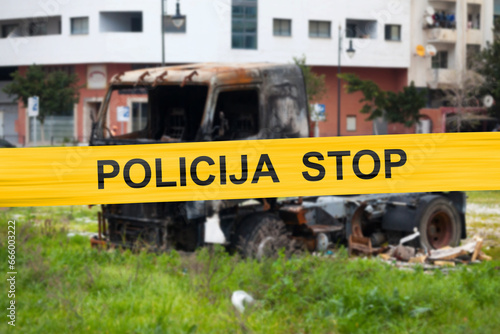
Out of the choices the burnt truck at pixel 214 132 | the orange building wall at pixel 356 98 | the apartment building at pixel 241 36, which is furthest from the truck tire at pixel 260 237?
the orange building wall at pixel 356 98

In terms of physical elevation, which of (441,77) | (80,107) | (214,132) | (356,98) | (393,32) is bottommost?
(214,132)

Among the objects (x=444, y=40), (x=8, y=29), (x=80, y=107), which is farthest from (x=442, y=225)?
(x=8, y=29)

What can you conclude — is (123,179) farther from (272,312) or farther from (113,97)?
(113,97)

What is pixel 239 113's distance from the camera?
25.5 feet

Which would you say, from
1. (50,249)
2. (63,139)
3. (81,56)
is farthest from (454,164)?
(81,56)

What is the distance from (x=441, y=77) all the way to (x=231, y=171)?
8649mm

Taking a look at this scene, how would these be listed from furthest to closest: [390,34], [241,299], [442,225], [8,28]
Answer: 1. [390,34]
2. [442,225]
3. [8,28]
4. [241,299]

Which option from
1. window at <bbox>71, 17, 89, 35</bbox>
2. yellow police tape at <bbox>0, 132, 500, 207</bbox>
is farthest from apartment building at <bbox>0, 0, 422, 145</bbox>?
yellow police tape at <bbox>0, 132, 500, 207</bbox>

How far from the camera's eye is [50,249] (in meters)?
8.28

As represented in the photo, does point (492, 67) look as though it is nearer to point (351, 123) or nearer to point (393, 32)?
point (393, 32)

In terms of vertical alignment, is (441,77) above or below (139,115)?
above

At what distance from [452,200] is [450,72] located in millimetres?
3048

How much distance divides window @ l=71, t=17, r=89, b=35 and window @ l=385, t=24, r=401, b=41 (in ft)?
18.2

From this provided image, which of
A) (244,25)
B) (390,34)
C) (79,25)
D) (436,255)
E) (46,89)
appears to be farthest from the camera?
(244,25)
